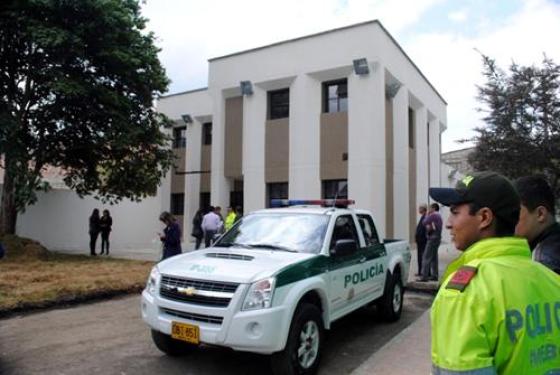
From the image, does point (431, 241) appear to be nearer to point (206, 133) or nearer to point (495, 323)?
point (495, 323)

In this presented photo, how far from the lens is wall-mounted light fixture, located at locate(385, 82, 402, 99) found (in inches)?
755

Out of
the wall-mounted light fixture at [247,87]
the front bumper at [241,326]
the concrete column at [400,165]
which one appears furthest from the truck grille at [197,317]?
the wall-mounted light fixture at [247,87]

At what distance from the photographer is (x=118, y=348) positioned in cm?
604

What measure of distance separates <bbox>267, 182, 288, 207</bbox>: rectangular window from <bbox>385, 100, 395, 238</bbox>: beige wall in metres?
4.08

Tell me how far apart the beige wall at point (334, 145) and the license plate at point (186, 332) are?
45.0 feet

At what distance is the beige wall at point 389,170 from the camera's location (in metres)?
18.2

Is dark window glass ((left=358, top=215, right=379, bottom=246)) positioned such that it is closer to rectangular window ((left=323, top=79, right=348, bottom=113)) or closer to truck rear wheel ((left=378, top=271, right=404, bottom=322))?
truck rear wheel ((left=378, top=271, right=404, bottom=322))

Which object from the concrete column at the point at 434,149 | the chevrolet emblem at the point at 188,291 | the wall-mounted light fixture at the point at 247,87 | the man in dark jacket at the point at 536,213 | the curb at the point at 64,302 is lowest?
the curb at the point at 64,302

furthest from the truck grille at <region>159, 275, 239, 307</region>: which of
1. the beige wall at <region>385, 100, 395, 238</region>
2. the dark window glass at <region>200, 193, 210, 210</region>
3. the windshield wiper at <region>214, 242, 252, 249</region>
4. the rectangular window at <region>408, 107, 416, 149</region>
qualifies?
the rectangular window at <region>408, 107, 416, 149</region>

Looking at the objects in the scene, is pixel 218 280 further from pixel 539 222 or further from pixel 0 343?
pixel 0 343

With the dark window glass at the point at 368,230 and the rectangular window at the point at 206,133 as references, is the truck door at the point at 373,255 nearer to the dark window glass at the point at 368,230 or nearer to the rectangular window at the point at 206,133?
the dark window glass at the point at 368,230

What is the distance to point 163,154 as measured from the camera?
18.1 metres

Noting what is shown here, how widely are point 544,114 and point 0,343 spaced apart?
12.9 meters

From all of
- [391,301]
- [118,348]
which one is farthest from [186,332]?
[391,301]
